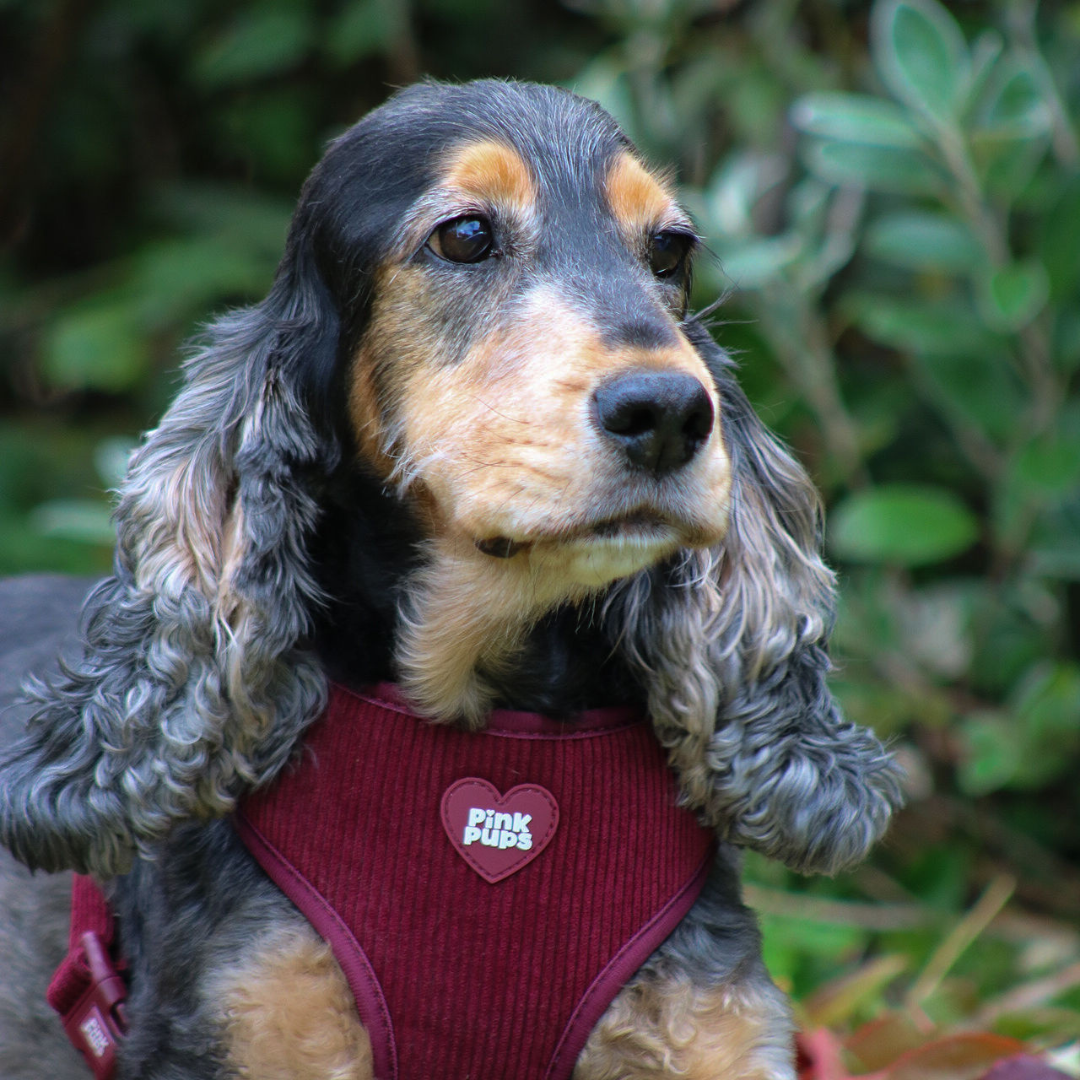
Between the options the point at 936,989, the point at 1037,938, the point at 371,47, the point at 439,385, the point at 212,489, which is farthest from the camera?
the point at 371,47

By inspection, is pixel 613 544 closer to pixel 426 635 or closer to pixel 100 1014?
pixel 426 635

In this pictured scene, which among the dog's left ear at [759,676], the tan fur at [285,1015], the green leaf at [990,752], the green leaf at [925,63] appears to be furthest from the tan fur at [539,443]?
the green leaf at [925,63]

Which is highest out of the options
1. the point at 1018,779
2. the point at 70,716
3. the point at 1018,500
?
the point at 70,716

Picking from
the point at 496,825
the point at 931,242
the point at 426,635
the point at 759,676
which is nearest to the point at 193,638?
the point at 426,635

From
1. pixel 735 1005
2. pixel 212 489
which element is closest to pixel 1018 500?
pixel 735 1005

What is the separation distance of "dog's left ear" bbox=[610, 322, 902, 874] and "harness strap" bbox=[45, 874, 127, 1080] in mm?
1009

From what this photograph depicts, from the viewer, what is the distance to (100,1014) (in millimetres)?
2338

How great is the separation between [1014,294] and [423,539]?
2.09m

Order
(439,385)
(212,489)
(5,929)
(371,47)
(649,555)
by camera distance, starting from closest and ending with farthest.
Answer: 1. (649,555)
2. (439,385)
3. (212,489)
4. (5,929)
5. (371,47)

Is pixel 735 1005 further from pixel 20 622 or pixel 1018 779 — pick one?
pixel 1018 779

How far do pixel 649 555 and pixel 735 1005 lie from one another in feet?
2.47

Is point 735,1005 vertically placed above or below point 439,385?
below

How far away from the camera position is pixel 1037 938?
13.9 ft

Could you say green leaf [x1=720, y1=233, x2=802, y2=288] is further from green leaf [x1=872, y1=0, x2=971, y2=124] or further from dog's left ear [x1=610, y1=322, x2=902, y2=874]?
dog's left ear [x1=610, y1=322, x2=902, y2=874]
